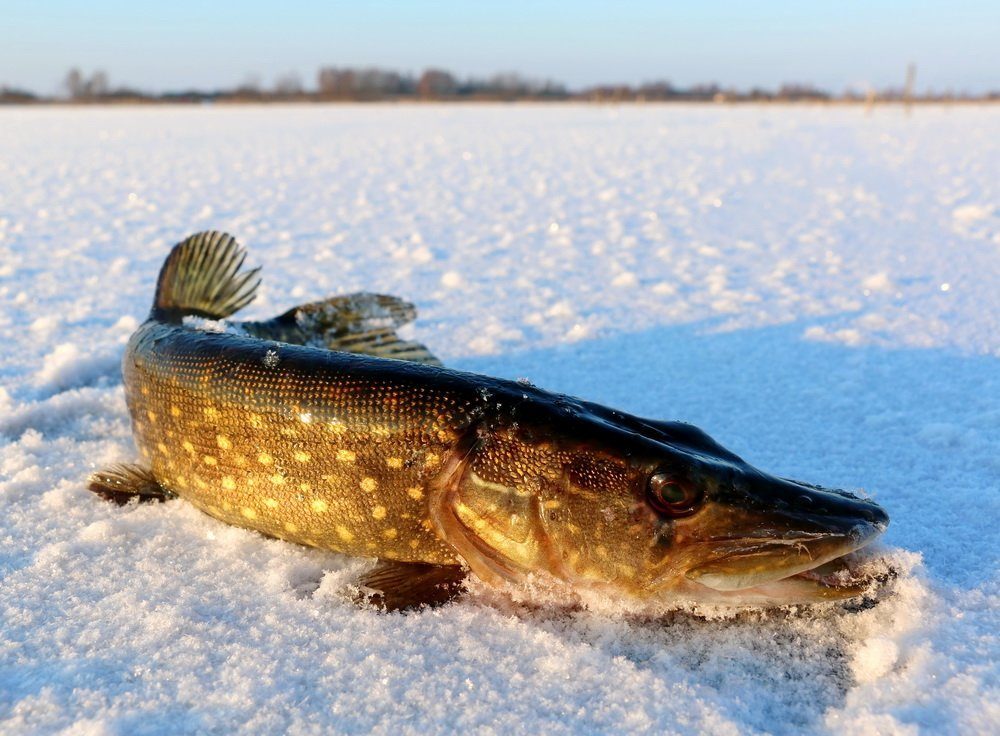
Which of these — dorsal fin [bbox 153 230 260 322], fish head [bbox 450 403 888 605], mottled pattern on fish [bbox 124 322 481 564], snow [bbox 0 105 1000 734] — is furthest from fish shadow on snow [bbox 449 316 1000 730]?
dorsal fin [bbox 153 230 260 322]

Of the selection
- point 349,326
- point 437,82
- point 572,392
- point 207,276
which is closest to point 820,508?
point 572,392

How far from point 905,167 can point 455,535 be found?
11545 mm

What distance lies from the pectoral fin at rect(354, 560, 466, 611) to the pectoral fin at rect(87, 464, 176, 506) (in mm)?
957

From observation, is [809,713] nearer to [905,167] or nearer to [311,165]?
[905,167]

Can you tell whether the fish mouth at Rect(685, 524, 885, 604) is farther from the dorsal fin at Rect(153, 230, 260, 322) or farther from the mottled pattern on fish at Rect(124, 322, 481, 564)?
the dorsal fin at Rect(153, 230, 260, 322)

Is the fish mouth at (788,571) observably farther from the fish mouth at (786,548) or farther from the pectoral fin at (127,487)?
the pectoral fin at (127,487)

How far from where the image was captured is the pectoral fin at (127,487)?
257 cm

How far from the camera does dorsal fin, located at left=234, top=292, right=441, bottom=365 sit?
314cm

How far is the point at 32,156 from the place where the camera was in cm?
1445

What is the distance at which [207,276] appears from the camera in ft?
10.5

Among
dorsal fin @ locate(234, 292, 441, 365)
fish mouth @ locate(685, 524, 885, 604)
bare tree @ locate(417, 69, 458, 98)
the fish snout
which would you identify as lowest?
fish mouth @ locate(685, 524, 885, 604)

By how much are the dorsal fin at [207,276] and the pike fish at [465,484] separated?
0.61 meters

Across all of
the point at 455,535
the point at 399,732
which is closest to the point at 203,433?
the point at 455,535

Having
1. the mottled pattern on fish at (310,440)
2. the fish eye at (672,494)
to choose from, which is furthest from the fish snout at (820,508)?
the mottled pattern on fish at (310,440)
